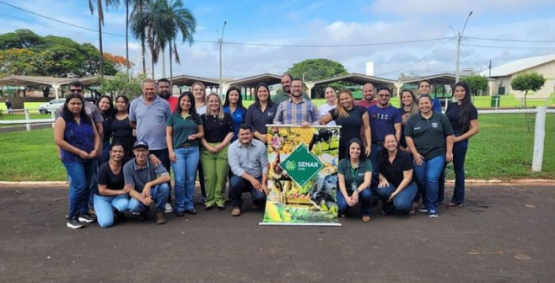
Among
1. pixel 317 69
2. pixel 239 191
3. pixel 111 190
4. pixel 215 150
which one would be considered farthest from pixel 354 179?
pixel 317 69

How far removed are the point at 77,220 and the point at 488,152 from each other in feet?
31.3

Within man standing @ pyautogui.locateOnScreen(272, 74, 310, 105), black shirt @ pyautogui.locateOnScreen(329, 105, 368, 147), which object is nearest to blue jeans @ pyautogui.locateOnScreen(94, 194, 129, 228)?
man standing @ pyautogui.locateOnScreen(272, 74, 310, 105)

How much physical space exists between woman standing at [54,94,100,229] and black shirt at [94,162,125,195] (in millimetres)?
197

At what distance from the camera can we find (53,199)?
6324 millimetres

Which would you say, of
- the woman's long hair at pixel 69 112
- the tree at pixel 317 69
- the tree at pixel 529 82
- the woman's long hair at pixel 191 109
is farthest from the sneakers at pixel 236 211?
the tree at pixel 317 69

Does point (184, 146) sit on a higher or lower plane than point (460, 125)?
lower

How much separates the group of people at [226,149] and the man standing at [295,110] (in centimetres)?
1

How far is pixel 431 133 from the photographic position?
5312 mm

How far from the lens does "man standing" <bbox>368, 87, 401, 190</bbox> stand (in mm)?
5551

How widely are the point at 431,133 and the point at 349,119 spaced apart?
1.11 metres

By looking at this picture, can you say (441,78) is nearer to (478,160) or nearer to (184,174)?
(478,160)

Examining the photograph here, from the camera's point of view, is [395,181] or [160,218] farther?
[395,181]

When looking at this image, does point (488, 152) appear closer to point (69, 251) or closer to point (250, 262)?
point (250, 262)

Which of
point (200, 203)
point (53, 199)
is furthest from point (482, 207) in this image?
point (53, 199)
